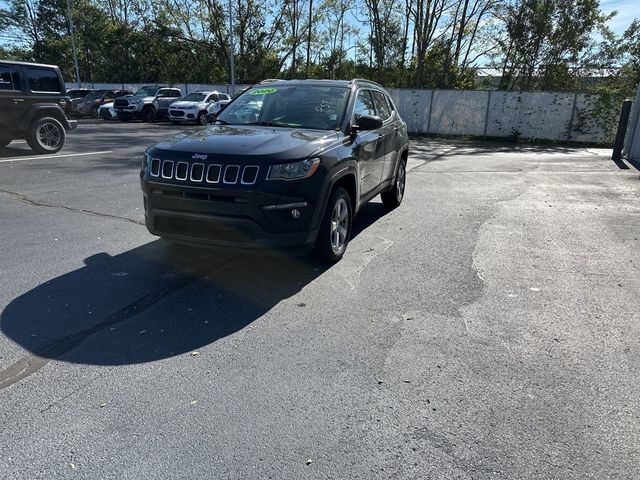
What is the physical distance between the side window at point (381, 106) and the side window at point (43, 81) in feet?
28.6

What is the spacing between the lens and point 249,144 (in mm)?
4176

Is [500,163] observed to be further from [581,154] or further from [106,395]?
[106,395]

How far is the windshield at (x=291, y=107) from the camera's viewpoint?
16.6 ft

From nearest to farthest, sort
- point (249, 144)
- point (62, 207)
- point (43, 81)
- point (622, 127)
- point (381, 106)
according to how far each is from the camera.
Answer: point (249, 144) → point (381, 106) → point (62, 207) → point (43, 81) → point (622, 127)

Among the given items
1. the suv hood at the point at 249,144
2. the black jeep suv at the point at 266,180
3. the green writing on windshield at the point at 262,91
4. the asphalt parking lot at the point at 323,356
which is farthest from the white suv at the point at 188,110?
the suv hood at the point at 249,144

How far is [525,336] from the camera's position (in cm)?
347

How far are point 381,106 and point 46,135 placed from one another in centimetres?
919

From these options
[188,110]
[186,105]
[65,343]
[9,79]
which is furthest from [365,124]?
[186,105]

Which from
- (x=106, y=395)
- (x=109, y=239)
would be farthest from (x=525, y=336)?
(x=109, y=239)

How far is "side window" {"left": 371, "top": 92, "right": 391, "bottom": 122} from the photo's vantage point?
6313 mm

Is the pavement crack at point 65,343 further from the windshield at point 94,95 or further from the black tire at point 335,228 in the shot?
the windshield at point 94,95

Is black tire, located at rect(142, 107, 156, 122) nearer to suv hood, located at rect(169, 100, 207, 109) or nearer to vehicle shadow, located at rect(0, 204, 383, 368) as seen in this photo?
suv hood, located at rect(169, 100, 207, 109)

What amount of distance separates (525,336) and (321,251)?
1.98 metres

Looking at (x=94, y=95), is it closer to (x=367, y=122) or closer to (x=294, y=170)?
(x=367, y=122)
